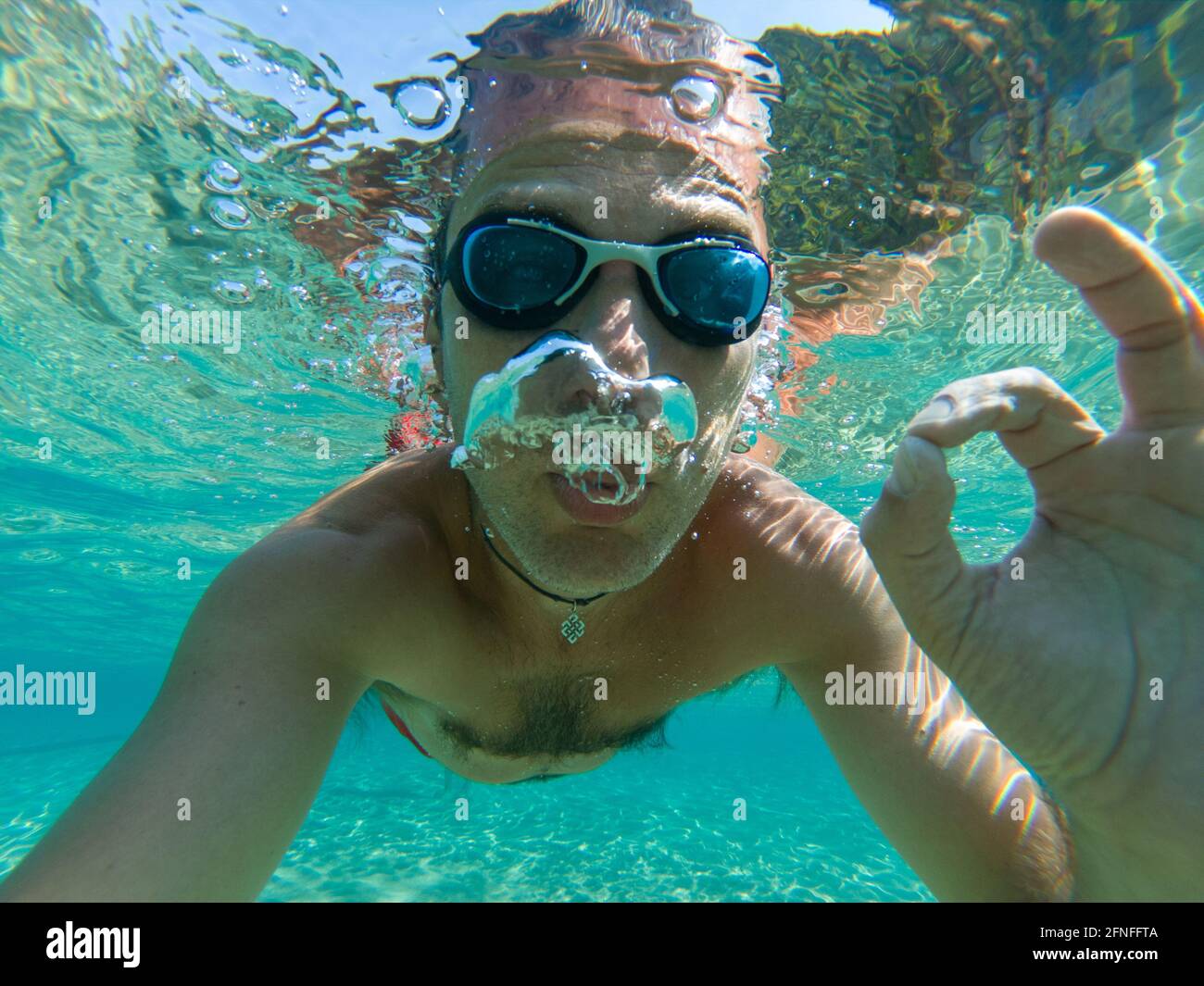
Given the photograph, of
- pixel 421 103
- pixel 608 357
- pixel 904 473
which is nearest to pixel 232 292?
pixel 421 103

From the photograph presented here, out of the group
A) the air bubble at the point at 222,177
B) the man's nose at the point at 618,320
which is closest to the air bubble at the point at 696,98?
the man's nose at the point at 618,320

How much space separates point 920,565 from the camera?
1983mm

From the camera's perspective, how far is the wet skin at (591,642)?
1999 mm

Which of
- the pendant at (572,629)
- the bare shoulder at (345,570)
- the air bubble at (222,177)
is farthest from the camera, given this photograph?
the air bubble at (222,177)

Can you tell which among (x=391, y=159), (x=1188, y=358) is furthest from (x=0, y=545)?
(x=1188, y=358)

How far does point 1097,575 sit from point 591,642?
245 cm

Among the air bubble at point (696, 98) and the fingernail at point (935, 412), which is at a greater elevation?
the air bubble at point (696, 98)

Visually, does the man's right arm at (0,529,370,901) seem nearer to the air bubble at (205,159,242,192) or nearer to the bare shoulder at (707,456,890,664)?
the bare shoulder at (707,456,890,664)

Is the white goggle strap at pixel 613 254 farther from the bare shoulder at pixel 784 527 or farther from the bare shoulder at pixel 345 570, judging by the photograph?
the bare shoulder at pixel 345 570

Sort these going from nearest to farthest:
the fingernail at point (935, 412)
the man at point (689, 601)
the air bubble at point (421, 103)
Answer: the fingernail at point (935, 412) → the man at point (689, 601) → the air bubble at point (421, 103)

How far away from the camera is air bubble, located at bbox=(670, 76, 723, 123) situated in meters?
4.03

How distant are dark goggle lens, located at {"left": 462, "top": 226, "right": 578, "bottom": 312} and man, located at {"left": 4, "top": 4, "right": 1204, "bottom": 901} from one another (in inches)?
0.9

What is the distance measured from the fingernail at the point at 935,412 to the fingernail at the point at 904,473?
0.20ft

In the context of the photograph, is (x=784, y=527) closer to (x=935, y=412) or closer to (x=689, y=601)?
(x=689, y=601)
